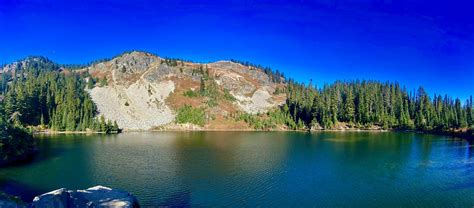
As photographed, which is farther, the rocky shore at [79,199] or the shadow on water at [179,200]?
the shadow on water at [179,200]

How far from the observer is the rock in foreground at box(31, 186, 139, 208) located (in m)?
24.0

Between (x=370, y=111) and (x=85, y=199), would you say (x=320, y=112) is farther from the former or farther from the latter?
(x=85, y=199)

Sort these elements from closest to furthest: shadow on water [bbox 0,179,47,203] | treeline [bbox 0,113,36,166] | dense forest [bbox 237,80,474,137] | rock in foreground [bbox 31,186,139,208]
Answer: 1. rock in foreground [bbox 31,186,139,208]
2. shadow on water [bbox 0,179,47,203]
3. treeline [bbox 0,113,36,166]
4. dense forest [bbox 237,80,474,137]

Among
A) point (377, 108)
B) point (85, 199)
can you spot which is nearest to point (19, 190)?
point (85, 199)

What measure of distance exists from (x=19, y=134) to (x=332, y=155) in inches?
2808

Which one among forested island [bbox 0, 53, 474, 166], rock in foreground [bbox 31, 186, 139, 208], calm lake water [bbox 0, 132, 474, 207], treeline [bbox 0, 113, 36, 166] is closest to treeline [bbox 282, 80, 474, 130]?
forested island [bbox 0, 53, 474, 166]

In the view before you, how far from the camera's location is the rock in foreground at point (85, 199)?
78.6ft

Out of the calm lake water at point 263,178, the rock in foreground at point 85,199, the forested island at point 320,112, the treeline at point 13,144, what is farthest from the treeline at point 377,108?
the rock in foreground at point 85,199

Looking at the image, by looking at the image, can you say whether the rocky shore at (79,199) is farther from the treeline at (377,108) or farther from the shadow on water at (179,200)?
the treeline at (377,108)

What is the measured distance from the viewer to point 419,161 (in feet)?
205

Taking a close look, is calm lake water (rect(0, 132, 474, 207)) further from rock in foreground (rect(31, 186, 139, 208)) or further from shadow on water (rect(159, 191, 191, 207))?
rock in foreground (rect(31, 186, 139, 208))

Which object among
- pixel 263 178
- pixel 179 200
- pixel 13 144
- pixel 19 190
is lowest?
pixel 179 200

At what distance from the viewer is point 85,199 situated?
89.7ft

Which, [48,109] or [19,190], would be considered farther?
[48,109]
